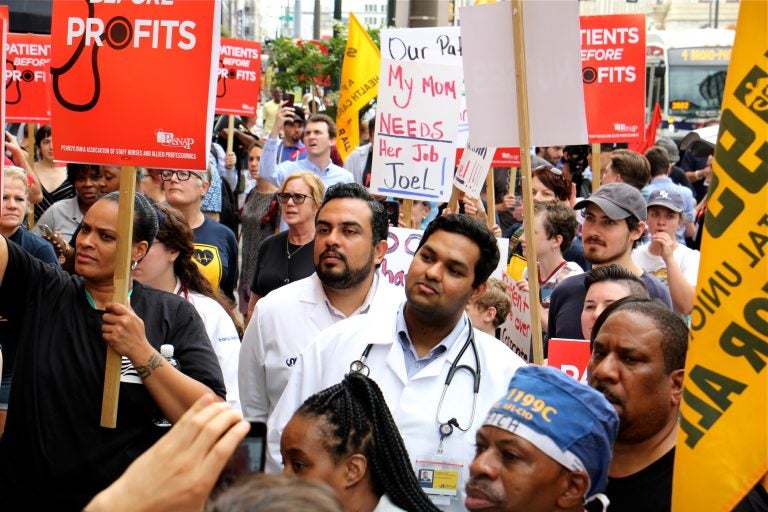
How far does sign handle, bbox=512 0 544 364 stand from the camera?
511 centimetres

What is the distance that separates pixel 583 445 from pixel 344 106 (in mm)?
8522

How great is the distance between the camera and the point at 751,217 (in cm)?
311

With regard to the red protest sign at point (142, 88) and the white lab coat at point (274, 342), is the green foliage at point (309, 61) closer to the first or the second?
the white lab coat at point (274, 342)

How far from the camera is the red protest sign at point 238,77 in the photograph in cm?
1326

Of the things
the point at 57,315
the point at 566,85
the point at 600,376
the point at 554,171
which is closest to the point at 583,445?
the point at 600,376

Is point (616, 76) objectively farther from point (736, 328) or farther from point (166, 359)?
point (736, 328)

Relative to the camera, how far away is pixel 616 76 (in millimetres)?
9227

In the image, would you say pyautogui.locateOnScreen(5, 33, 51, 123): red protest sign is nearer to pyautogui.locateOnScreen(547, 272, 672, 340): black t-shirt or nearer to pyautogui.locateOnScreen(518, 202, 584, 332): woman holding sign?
pyautogui.locateOnScreen(518, 202, 584, 332): woman holding sign

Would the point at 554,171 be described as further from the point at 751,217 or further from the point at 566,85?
the point at 751,217

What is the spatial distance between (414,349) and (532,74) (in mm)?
2254

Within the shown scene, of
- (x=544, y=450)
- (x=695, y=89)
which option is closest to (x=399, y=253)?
(x=544, y=450)

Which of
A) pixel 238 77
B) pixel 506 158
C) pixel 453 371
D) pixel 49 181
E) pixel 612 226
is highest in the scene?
pixel 238 77

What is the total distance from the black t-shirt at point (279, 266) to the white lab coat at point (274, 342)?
1.82 metres

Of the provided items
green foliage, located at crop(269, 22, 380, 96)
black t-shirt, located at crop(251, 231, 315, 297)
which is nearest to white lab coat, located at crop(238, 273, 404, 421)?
black t-shirt, located at crop(251, 231, 315, 297)
